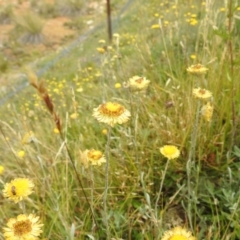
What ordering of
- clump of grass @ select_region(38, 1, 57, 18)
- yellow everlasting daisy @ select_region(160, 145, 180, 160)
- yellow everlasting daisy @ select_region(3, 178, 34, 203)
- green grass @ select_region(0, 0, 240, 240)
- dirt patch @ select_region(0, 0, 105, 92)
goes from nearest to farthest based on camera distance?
yellow everlasting daisy @ select_region(3, 178, 34, 203), yellow everlasting daisy @ select_region(160, 145, 180, 160), green grass @ select_region(0, 0, 240, 240), dirt patch @ select_region(0, 0, 105, 92), clump of grass @ select_region(38, 1, 57, 18)

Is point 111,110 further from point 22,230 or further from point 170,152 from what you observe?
point 22,230

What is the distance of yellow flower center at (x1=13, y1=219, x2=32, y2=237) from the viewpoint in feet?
3.38

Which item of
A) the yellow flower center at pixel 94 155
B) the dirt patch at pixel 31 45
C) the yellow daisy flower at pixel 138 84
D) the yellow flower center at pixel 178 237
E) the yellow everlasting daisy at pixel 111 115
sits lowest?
the dirt patch at pixel 31 45

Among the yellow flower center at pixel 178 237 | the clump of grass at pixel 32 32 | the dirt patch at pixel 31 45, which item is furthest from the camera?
the clump of grass at pixel 32 32

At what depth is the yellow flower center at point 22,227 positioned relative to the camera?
1.03 m

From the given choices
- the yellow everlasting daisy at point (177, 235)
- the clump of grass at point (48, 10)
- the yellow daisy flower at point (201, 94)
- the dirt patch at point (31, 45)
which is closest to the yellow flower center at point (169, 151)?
the yellow daisy flower at point (201, 94)

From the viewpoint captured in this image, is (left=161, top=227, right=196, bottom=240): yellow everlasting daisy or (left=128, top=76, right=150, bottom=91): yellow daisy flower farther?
(left=128, top=76, right=150, bottom=91): yellow daisy flower

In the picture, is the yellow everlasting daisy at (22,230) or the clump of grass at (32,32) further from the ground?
the yellow everlasting daisy at (22,230)

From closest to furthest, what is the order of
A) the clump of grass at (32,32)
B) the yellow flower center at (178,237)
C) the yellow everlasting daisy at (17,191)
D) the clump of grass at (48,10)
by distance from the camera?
the yellow flower center at (178,237), the yellow everlasting daisy at (17,191), the clump of grass at (32,32), the clump of grass at (48,10)

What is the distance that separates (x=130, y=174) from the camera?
71.3 inches

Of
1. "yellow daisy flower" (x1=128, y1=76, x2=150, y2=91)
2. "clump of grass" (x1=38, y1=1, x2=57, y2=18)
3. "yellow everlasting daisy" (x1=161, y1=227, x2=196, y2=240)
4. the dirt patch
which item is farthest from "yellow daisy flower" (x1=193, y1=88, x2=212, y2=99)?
"clump of grass" (x1=38, y1=1, x2=57, y2=18)

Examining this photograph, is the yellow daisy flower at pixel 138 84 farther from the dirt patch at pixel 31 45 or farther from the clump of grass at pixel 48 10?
the clump of grass at pixel 48 10

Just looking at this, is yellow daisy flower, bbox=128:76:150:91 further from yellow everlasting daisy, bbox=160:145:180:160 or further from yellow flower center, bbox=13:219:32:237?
yellow flower center, bbox=13:219:32:237

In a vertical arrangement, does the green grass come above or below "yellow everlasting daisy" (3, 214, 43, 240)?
below
